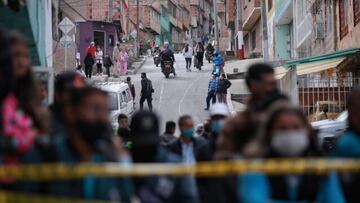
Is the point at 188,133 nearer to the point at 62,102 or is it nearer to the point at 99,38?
the point at 62,102

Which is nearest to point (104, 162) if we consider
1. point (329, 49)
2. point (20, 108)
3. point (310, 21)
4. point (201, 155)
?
point (20, 108)

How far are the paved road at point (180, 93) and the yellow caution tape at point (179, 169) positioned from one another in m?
21.3

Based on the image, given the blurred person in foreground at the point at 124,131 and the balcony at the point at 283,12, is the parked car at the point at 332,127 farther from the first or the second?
the balcony at the point at 283,12

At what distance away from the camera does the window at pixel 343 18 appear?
90.1 ft

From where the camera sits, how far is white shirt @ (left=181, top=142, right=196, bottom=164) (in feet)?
27.8

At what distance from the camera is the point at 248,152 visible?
5637mm

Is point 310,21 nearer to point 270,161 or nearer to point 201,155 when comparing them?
point 201,155

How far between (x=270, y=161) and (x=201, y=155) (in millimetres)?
2327

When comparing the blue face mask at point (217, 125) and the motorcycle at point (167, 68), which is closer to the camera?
the blue face mask at point (217, 125)

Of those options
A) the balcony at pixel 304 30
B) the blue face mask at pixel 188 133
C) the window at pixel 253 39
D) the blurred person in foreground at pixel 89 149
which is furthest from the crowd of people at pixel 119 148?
the window at pixel 253 39

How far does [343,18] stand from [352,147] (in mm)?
22491

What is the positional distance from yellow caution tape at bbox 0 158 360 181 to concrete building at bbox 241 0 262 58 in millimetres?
45402

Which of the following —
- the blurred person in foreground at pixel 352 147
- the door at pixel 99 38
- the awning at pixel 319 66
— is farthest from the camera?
the door at pixel 99 38

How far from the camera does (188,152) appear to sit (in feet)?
28.7
